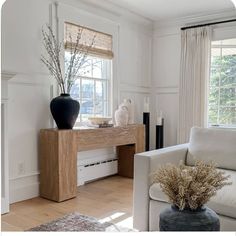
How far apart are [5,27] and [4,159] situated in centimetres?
134

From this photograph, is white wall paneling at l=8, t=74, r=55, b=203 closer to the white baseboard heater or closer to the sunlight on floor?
the white baseboard heater

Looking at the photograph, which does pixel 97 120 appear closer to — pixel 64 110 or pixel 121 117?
pixel 121 117

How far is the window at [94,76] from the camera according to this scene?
12.2ft

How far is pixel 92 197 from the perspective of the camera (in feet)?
10.6

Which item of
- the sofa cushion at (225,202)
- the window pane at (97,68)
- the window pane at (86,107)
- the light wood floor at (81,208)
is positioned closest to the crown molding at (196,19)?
the window pane at (97,68)

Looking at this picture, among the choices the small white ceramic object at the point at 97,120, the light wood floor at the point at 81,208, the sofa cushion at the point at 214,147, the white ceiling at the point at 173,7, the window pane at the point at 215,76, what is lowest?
the light wood floor at the point at 81,208

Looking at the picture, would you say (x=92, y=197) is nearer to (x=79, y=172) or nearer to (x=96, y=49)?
(x=79, y=172)

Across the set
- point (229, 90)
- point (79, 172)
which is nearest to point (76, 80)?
point (79, 172)

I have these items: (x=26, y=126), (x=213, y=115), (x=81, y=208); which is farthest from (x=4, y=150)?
(x=213, y=115)

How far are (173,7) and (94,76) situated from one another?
5.11 ft

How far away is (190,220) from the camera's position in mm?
1167

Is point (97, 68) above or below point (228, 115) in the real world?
above

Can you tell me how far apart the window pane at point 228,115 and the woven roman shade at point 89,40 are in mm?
1918

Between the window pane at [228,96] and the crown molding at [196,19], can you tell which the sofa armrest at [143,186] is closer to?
the window pane at [228,96]
